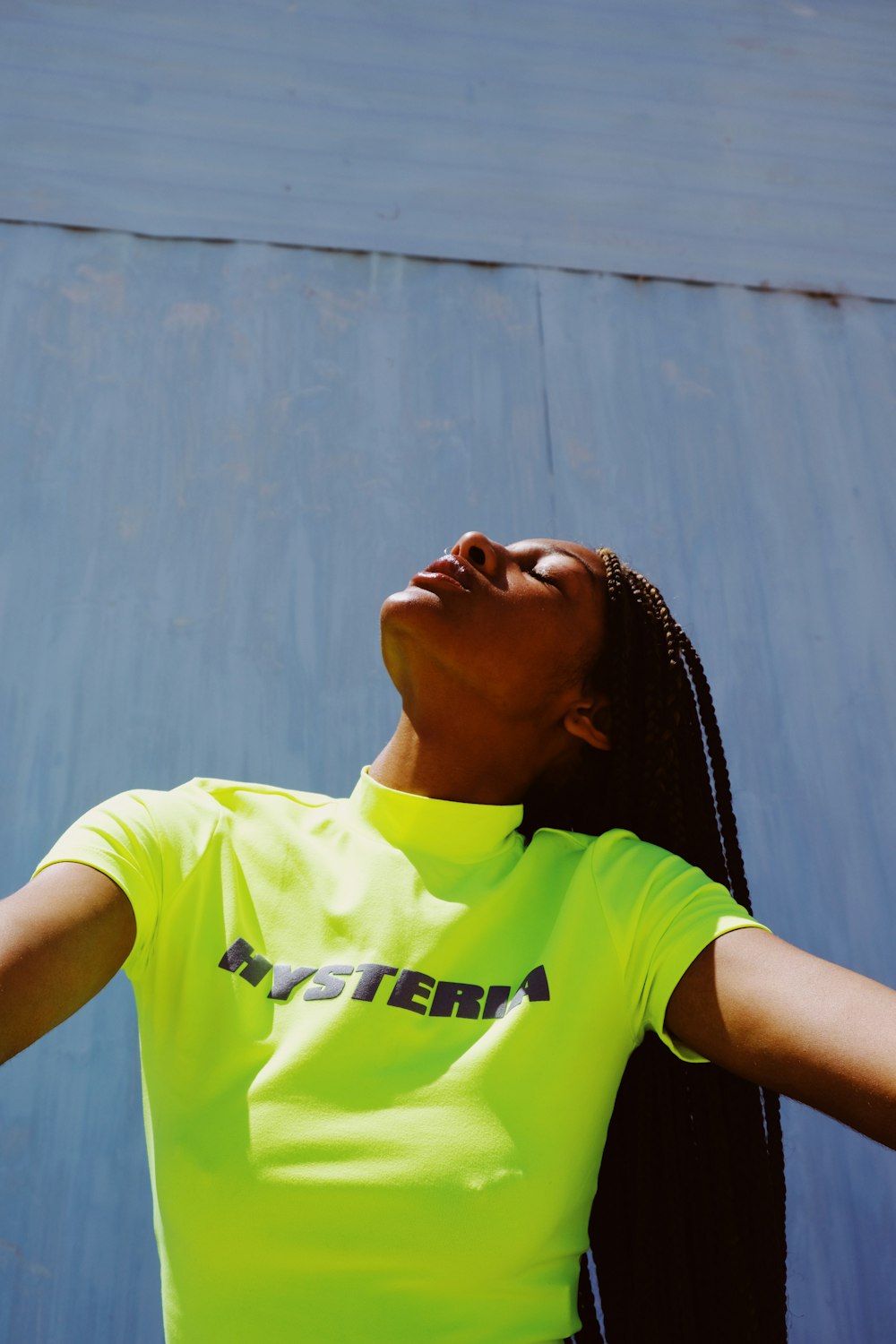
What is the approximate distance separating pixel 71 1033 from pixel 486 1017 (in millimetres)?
664

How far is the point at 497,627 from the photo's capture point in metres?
1.16

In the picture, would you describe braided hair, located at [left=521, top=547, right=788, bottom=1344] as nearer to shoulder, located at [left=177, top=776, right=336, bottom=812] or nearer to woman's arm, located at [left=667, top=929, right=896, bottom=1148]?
woman's arm, located at [left=667, top=929, right=896, bottom=1148]

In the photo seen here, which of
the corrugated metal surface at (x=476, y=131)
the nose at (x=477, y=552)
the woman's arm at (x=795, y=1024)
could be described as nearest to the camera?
the woman's arm at (x=795, y=1024)

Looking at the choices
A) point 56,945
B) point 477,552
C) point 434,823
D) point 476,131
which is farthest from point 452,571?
point 476,131

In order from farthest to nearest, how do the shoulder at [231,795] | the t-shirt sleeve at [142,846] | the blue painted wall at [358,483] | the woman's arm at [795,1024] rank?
the blue painted wall at [358,483] → the shoulder at [231,795] → the t-shirt sleeve at [142,846] → the woman's arm at [795,1024]

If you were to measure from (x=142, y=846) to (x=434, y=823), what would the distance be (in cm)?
30

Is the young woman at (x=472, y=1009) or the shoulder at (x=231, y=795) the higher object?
the shoulder at (x=231, y=795)

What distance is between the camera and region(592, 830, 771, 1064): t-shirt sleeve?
0.98 meters

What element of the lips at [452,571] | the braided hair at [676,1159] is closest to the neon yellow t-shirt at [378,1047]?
the braided hair at [676,1159]

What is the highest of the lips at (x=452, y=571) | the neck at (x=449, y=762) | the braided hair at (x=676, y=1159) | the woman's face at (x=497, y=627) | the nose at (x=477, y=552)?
the nose at (x=477, y=552)

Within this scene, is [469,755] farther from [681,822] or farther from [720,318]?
[720,318]

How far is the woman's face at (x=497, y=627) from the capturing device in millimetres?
1149

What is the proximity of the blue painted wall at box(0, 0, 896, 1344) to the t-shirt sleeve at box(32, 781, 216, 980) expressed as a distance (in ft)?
1.47

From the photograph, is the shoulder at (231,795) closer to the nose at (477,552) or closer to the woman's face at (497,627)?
the woman's face at (497,627)
